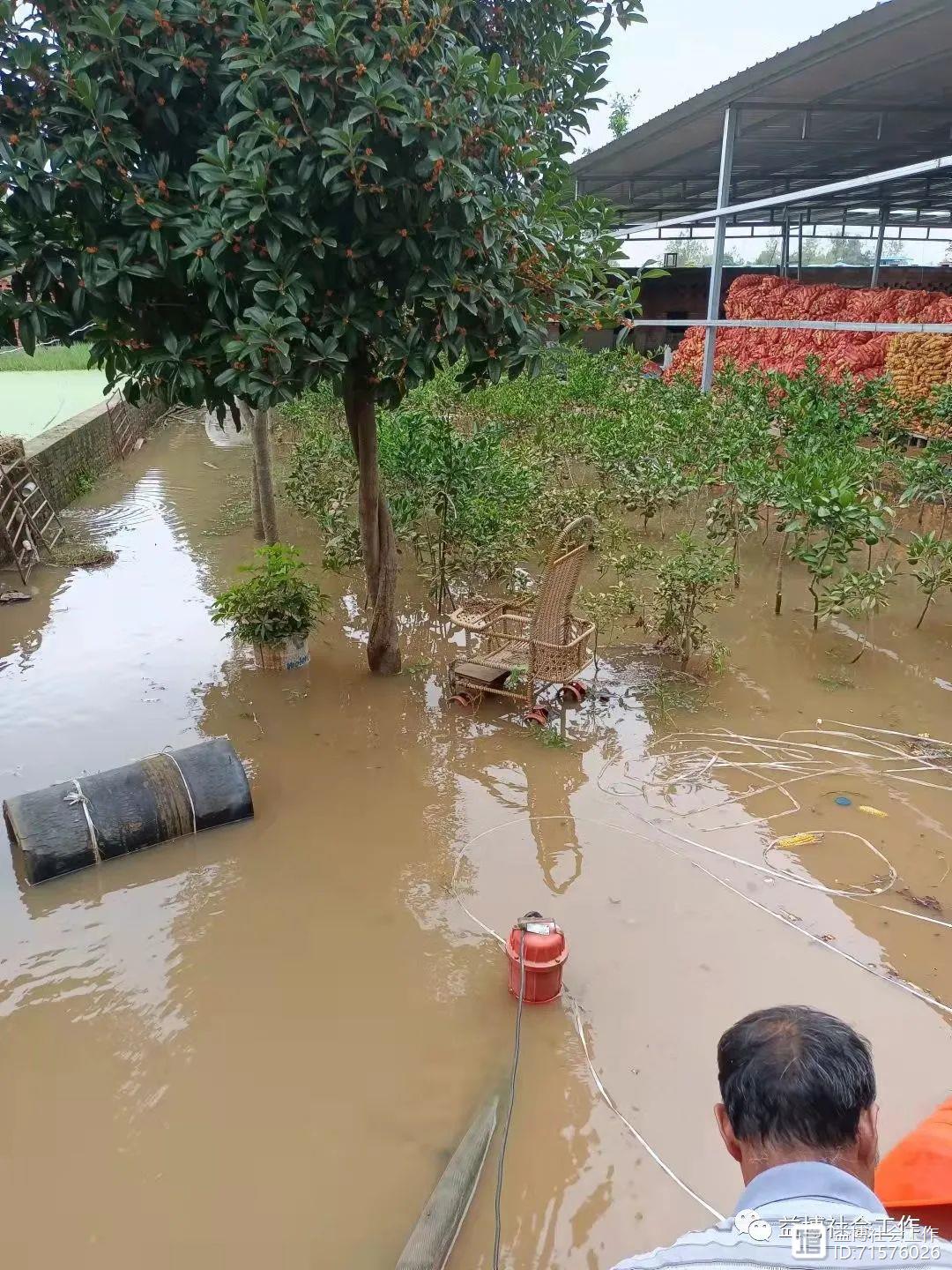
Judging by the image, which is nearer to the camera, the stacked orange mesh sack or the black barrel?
the black barrel

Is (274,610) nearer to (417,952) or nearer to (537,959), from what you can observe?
(417,952)

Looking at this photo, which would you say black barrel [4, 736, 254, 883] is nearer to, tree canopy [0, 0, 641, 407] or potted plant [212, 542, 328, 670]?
potted plant [212, 542, 328, 670]

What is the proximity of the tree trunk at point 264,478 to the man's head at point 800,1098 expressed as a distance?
731 centimetres

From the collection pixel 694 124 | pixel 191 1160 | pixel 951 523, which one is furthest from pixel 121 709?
pixel 694 124

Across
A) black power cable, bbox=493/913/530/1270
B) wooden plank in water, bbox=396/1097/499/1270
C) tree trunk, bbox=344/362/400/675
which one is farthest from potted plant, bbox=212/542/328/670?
wooden plank in water, bbox=396/1097/499/1270

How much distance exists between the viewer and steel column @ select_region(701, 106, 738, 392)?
1289 centimetres

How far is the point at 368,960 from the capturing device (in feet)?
11.8

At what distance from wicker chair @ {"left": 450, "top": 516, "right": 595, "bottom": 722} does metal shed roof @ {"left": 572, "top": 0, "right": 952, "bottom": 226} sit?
8053mm

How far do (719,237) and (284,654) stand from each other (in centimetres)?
1142

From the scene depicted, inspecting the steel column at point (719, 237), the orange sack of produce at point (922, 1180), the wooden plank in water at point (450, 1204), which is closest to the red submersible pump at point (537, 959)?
the wooden plank in water at point (450, 1204)

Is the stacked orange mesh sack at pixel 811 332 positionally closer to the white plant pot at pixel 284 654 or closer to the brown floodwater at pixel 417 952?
the brown floodwater at pixel 417 952

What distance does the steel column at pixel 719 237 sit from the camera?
12891mm

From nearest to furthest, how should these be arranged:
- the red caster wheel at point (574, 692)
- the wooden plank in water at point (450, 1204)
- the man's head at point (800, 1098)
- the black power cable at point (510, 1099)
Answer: the man's head at point (800, 1098) < the wooden plank in water at point (450, 1204) < the black power cable at point (510, 1099) < the red caster wheel at point (574, 692)

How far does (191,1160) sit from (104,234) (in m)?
3.95
